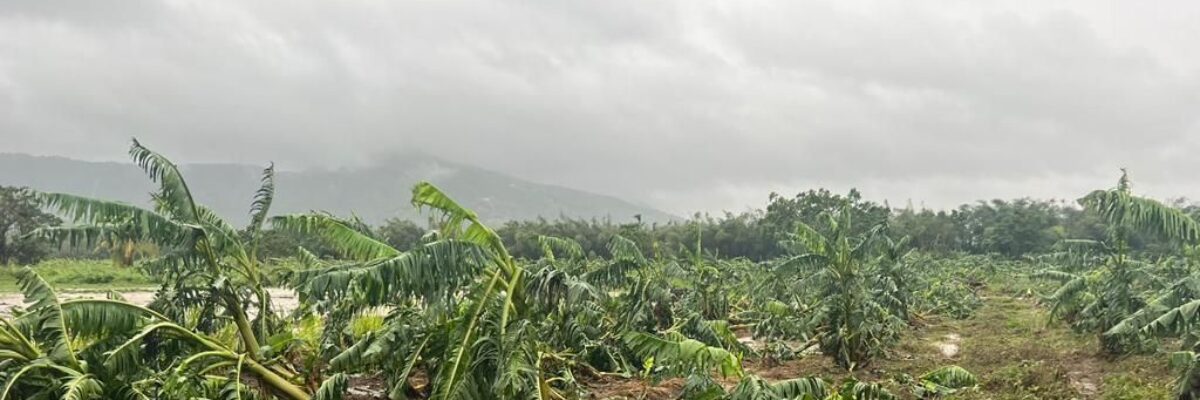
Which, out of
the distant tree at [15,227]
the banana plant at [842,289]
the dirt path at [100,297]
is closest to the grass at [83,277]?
the distant tree at [15,227]

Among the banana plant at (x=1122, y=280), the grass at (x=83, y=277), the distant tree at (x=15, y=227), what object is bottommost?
the grass at (x=83, y=277)

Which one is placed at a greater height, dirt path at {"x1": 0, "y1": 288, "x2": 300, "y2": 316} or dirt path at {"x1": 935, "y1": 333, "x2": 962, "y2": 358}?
dirt path at {"x1": 935, "y1": 333, "x2": 962, "y2": 358}

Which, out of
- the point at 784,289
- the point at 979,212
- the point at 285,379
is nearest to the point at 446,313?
the point at 285,379

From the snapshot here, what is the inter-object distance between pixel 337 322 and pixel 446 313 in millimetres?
1929

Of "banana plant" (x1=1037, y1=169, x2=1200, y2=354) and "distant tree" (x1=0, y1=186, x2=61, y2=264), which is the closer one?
"banana plant" (x1=1037, y1=169, x2=1200, y2=354)

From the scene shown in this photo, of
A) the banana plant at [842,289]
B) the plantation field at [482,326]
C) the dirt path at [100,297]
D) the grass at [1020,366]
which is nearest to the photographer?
the plantation field at [482,326]

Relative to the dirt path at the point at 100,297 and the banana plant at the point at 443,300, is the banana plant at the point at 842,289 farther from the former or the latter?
the dirt path at the point at 100,297

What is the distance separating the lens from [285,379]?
7.57m

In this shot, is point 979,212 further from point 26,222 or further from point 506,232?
point 26,222

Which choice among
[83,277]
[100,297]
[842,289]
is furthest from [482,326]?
[83,277]

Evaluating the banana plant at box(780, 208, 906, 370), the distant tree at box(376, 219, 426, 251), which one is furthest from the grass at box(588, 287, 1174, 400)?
the distant tree at box(376, 219, 426, 251)

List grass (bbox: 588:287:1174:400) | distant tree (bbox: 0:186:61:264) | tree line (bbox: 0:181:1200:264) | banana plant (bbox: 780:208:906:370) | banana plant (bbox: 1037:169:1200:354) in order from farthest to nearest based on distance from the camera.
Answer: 1. tree line (bbox: 0:181:1200:264)
2. distant tree (bbox: 0:186:61:264)
3. banana plant (bbox: 780:208:906:370)
4. grass (bbox: 588:287:1174:400)
5. banana plant (bbox: 1037:169:1200:354)

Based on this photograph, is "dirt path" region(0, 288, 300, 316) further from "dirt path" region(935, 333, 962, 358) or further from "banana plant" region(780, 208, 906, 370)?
"dirt path" region(935, 333, 962, 358)

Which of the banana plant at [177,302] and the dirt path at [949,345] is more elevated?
the banana plant at [177,302]
